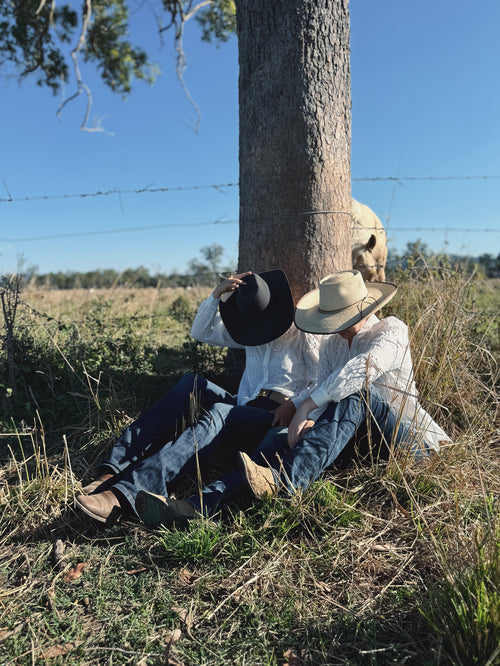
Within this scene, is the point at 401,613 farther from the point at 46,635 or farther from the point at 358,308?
the point at 358,308

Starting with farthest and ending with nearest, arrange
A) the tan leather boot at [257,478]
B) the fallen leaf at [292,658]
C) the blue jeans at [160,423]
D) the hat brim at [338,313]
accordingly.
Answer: the hat brim at [338,313]
the blue jeans at [160,423]
the tan leather boot at [257,478]
the fallen leaf at [292,658]

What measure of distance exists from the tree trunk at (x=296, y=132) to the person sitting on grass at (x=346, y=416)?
0.56 metres

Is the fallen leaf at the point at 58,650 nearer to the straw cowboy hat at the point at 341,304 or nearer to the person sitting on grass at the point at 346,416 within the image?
the person sitting on grass at the point at 346,416

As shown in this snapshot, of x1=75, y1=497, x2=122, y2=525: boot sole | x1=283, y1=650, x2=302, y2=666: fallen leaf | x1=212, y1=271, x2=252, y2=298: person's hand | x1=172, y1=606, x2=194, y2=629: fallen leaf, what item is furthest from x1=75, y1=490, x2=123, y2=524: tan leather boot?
x1=212, y1=271, x2=252, y2=298: person's hand

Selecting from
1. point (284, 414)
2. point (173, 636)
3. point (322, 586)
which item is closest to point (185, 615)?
point (173, 636)

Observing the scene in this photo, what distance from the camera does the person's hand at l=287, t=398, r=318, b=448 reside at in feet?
8.70

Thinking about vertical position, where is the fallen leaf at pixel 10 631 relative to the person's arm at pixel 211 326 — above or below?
below

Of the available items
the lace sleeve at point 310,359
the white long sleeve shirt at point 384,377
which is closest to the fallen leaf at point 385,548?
the white long sleeve shirt at point 384,377

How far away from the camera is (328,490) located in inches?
96.5

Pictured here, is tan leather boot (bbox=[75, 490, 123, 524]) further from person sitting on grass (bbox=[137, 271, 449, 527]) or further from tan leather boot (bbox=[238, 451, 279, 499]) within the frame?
tan leather boot (bbox=[238, 451, 279, 499])

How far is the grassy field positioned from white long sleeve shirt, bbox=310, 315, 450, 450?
21 centimetres

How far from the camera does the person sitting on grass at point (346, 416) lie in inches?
94.2

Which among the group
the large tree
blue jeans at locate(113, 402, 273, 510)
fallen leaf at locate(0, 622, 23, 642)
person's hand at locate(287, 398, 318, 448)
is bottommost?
fallen leaf at locate(0, 622, 23, 642)

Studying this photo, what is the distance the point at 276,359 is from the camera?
331 centimetres
